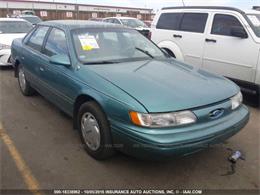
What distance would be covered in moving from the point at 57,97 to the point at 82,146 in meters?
0.84

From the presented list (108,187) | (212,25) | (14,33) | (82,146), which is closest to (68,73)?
(82,146)

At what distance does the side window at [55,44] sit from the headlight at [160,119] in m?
1.65

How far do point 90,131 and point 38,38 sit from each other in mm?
2385

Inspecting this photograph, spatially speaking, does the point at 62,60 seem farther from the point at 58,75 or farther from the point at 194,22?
the point at 194,22

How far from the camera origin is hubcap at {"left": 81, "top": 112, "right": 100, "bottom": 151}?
3266mm

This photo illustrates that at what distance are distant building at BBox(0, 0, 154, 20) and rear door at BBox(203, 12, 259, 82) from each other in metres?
33.4

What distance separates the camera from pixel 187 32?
6.66 meters

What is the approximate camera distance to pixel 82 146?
373 centimetres

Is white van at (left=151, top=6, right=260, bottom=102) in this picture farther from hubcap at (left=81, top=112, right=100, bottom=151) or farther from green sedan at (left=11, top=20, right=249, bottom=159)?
hubcap at (left=81, top=112, right=100, bottom=151)

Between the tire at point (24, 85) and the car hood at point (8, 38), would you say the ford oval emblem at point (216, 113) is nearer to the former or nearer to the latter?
the tire at point (24, 85)

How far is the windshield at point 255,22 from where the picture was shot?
5479mm

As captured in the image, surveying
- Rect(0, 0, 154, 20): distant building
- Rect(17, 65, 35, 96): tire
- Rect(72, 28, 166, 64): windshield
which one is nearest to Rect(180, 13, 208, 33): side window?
Rect(72, 28, 166, 64): windshield

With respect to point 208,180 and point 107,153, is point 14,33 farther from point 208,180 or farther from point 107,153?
point 208,180

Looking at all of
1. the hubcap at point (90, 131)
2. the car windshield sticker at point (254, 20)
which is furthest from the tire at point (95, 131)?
the car windshield sticker at point (254, 20)
